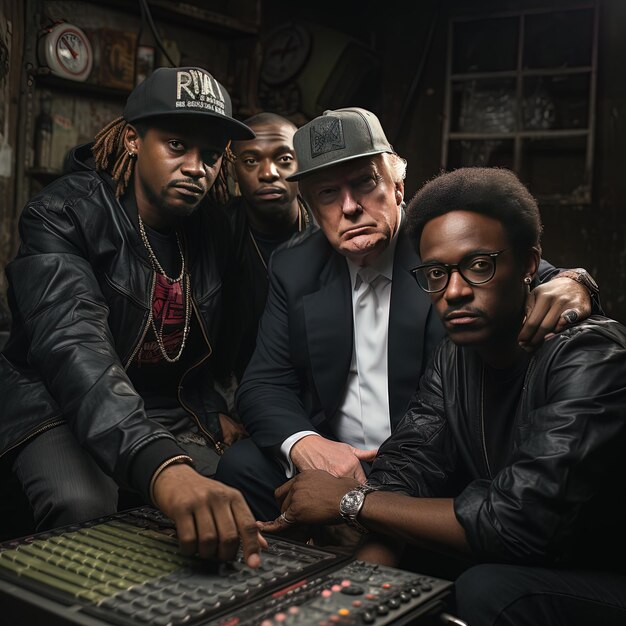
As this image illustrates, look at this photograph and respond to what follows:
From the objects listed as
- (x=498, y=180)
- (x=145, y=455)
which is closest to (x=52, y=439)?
(x=145, y=455)

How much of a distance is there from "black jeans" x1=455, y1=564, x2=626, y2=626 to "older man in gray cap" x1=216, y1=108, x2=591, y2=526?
2.91ft

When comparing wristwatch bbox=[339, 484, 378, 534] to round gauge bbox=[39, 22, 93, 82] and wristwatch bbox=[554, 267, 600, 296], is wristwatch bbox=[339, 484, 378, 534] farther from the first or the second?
round gauge bbox=[39, 22, 93, 82]

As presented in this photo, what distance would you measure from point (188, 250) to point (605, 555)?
1.81 meters

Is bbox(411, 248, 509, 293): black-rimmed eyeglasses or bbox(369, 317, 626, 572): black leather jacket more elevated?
bbox(411, 248, 509, 293): black-rimmed eyeglasses

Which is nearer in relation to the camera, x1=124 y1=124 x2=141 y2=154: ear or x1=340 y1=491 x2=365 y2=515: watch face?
x1=340 y1=491 x2=365 y2=515: watch face

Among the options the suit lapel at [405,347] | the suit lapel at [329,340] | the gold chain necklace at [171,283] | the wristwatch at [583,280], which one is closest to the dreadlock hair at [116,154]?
the gold chain necklace at [171,283]

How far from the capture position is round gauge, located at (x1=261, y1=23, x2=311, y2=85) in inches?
227

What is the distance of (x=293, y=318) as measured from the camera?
2760 mm

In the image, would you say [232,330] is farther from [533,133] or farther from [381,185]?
[533,133]

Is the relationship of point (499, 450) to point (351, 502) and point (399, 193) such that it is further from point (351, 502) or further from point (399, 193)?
point (399, 193)

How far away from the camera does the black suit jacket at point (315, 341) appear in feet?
8.46

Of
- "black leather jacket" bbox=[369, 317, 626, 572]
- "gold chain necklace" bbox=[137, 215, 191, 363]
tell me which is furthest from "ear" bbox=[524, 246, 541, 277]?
"gold chain necklace" bbox=[137, 215, 191, 363]

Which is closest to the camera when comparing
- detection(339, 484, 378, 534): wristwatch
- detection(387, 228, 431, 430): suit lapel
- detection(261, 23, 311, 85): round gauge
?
detection(339, 484, 378, 534): wristwatch

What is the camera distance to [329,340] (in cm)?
269
